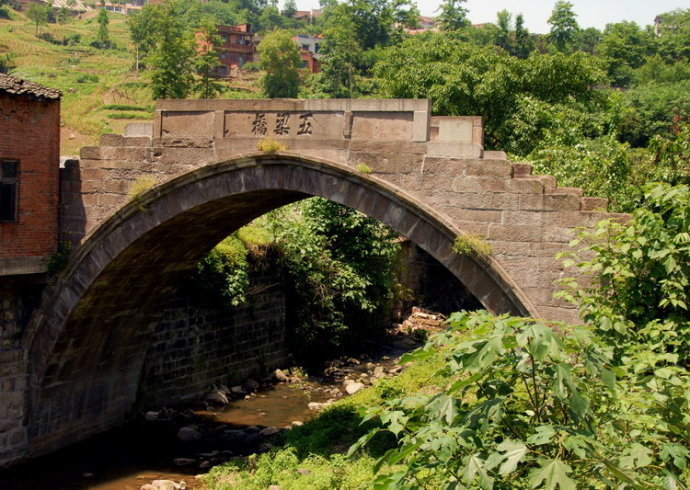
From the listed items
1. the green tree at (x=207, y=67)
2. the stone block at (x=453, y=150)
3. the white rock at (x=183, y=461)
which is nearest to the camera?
the stone block at (x=453, y=150)

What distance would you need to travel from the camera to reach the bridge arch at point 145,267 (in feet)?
31.0

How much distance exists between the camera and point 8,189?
11.8 metres

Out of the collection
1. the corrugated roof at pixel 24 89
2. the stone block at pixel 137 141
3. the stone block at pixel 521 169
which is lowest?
the stone block at pixel 521 169

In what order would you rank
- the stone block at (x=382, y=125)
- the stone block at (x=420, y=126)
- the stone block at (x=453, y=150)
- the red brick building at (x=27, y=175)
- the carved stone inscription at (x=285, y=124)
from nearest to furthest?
the stone block at (x=453, y=150) → the stone block at (x=420, y=126) → the stone block at (x=382, y=125) → the carved stone inscription at (x=285, y=124) → the red brick building at (x=27, y=175)

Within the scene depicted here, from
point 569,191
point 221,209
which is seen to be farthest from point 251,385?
point 569,191

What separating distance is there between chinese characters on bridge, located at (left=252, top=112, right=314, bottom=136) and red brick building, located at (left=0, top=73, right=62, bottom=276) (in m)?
3.46

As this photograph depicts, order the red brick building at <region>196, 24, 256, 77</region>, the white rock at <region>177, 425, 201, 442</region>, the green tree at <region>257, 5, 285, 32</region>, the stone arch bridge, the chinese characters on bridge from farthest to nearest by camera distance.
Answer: the green tree at <region>257, 5, 285, 32</region> < the red brick building at <region>196, 24, 256, 77</region> < the white rock at <region>177, 425, 201, 442</region> < the chinese characters on bridge < the stone arch bridge

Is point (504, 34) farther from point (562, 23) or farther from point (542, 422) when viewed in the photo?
point (542, 422)

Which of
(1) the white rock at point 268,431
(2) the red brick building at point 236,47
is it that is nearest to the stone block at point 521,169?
(1) the white rock at point 268,431

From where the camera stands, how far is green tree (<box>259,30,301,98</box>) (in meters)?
63.8

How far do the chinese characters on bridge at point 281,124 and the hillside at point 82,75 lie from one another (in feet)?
94.5

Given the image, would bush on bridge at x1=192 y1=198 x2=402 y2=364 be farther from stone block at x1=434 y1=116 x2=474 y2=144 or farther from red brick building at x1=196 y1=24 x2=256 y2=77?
red brick building at x1=196 y1=24 x2=256 y2=77

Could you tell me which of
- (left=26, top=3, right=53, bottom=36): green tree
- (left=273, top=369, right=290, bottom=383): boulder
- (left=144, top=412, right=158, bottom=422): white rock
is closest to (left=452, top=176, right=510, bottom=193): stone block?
(left=144, top=412, right=158, bottom=422): white rock

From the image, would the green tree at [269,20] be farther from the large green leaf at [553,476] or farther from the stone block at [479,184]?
the large green leaf at [553,476]
